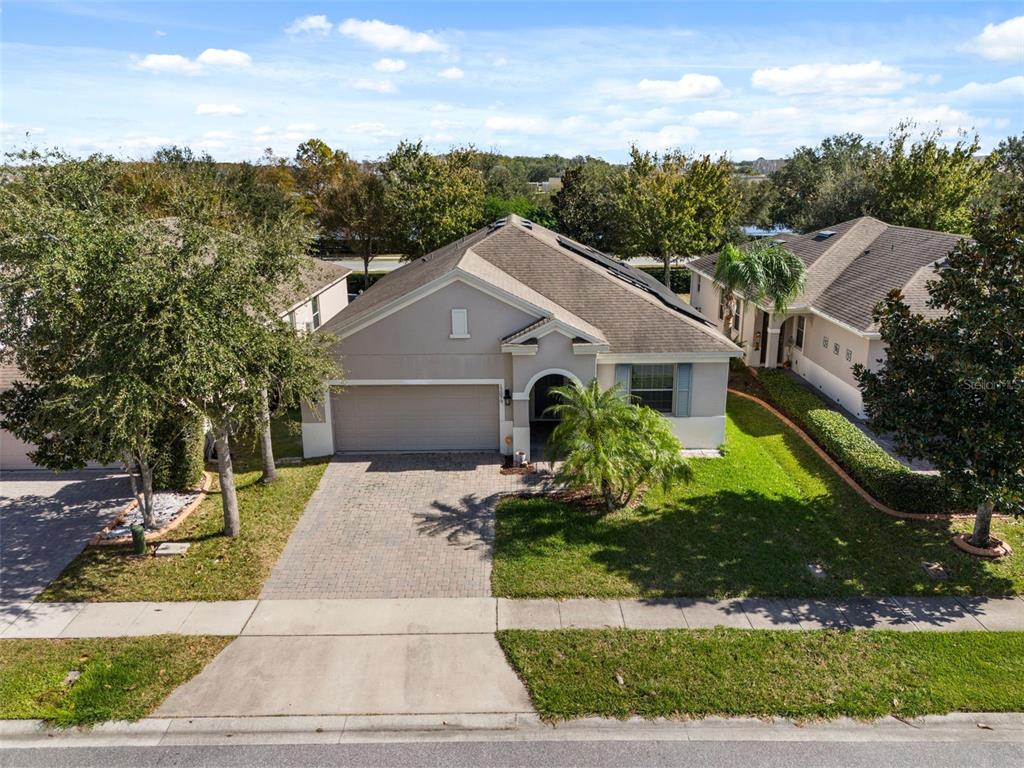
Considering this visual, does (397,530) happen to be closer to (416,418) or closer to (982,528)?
(416,418)

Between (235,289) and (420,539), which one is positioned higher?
(235,289)

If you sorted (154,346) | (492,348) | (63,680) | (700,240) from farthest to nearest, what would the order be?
1. (700,240)
2. (492,348)
3. (154,346)
4. (63,680)

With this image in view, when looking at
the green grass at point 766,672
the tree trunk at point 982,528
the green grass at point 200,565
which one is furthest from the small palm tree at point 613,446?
the green grass at point 200,565

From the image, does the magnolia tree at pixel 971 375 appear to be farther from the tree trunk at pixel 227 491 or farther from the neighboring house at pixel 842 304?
the tree trunk at pixel 227 491

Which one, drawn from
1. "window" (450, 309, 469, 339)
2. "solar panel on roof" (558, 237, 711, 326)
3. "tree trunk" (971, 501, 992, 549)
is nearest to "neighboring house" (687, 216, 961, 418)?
"solar panel on roof" (558, 237, 711, 326)

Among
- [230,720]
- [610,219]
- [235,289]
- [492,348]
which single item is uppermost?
[610,219]

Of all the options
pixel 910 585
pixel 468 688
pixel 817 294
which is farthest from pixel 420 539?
pixel 817 294

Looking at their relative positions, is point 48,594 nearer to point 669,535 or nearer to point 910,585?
point 669,535

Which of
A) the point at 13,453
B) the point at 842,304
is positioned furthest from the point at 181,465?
the point at 842,304
